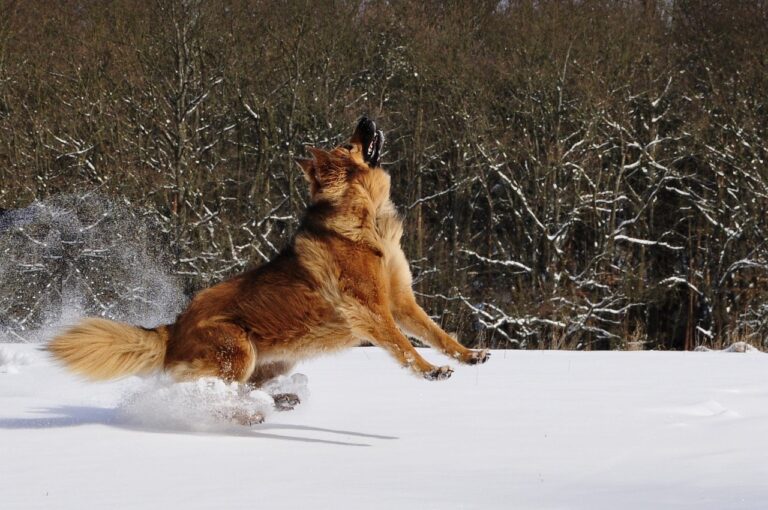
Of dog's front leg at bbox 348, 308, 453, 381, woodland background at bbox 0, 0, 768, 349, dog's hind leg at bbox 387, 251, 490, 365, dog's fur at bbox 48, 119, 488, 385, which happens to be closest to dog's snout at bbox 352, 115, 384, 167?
dog's fur at bbox 48, 119, 488, 385

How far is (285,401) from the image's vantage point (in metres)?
5.20

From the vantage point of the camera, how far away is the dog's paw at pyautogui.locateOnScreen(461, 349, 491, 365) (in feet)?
16.5

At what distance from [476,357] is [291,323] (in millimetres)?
969

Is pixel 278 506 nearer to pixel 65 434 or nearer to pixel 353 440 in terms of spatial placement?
pixel 353 440

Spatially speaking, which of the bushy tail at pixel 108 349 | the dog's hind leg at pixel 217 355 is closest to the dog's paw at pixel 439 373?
the dog's hind leg at pixel 217 355

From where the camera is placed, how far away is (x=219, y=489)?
3389mm

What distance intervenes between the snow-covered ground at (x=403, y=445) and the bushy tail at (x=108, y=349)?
151mm

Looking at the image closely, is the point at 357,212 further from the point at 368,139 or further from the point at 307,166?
the point at 368,139

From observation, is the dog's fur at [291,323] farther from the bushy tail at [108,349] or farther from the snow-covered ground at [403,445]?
the snow-covered ground at [403,445]

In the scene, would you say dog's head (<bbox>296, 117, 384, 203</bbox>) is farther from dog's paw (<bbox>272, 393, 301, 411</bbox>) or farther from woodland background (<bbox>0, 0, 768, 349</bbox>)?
woodland background (<bbox>0, 0, 768, 349</bbox>)

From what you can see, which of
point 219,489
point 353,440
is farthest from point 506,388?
point 219,489

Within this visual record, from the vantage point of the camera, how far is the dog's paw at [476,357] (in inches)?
198

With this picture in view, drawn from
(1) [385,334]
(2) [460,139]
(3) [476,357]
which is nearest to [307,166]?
(1) [385,334]

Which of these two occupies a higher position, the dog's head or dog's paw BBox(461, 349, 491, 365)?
the dog's head
